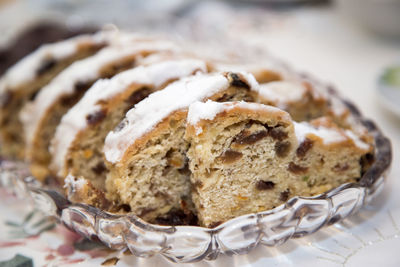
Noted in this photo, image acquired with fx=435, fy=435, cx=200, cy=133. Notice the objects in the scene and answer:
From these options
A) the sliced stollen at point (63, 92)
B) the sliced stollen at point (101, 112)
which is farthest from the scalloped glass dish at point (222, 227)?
the sliced stollen at point (63, 92)

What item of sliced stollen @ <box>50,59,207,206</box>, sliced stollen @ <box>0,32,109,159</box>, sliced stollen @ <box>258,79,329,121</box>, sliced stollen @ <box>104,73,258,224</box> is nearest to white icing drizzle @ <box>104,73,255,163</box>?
sliced stollen @ <box>104,73,258,224</box>

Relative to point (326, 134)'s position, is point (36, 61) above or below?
above

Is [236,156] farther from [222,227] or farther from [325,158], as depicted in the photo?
[325,158]

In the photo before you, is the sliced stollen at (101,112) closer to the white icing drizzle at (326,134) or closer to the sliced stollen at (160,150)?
the sliced stollen at (160,150)

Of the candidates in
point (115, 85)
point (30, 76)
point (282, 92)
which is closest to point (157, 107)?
point (115, 85)

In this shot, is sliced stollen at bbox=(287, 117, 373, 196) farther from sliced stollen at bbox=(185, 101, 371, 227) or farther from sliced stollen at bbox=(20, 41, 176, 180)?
sliced stollen at bbox=(20, 41, 176, 180)
